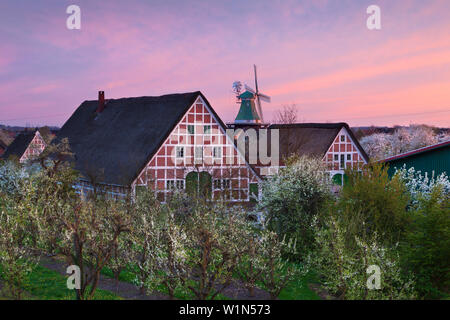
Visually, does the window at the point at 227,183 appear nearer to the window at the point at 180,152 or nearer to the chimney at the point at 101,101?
the window at the point at 180,152

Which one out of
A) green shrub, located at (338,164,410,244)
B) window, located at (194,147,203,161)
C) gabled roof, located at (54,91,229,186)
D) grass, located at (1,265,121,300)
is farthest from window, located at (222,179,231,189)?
grass, located at (1,265,121,300)

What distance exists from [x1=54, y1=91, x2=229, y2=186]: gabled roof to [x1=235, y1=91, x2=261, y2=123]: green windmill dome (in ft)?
48.0

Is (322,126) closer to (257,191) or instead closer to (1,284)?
(257,191)

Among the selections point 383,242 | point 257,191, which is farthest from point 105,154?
point 383,242

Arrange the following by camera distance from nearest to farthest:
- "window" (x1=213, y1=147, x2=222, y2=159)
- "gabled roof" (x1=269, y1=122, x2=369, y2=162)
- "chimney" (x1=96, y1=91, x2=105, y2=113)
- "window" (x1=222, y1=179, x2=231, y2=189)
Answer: "window" (x1=222, y1=179, x2=231, y2=189) → "window" (x1=213, y1=147, x2=222, y2=159) → "chimney" (x1=96, y1=91, x2=105, y2=113) → "gabled roof" (x1=269, y1=122, x2=369, y2=162)

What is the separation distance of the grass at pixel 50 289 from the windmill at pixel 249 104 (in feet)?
112

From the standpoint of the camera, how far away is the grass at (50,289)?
1277 centimetres

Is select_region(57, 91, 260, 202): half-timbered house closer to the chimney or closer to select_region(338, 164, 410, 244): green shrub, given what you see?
the chimney

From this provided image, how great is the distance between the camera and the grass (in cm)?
1277

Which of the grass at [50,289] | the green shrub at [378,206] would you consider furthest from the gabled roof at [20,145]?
the green shrub at [378,206]

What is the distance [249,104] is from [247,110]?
882 mm
